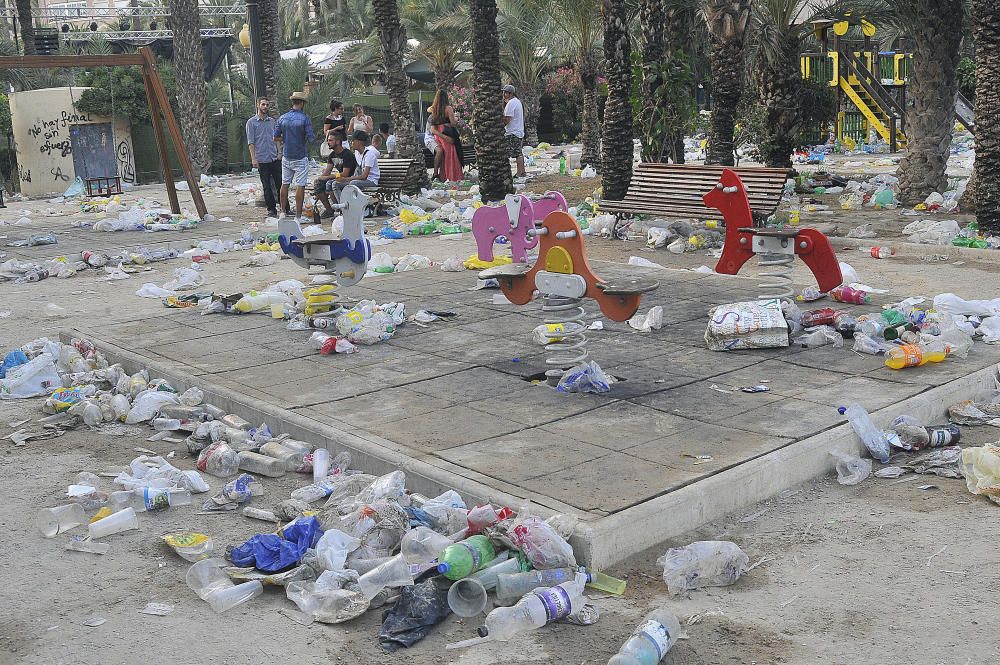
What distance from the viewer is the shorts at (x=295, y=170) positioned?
15.4 m

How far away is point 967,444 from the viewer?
18.3 ft

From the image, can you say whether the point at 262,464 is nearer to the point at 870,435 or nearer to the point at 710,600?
the point at 710,600

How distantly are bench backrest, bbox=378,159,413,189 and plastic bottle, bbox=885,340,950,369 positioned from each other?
37.2 ft

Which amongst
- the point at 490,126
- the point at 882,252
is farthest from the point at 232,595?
the point at 490,126

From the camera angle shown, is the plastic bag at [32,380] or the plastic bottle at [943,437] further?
the plastic bag at [32,380]

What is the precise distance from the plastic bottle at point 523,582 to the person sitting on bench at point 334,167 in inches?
466

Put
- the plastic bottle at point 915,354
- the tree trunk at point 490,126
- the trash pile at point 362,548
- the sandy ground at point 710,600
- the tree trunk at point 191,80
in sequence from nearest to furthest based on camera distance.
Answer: the sandy ground at point 710,600
the trash pile at point 362,548
the plastic bottle at point 915,354
the tree trunk at point 490,126
the tree trunk at point 191,80

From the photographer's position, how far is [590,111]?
67.6ft

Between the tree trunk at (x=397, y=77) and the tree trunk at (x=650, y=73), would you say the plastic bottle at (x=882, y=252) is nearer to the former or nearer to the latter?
the tree trunk at (x=650, y=73)

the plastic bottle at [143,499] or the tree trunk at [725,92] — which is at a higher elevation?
the tree trunk at [725,92]

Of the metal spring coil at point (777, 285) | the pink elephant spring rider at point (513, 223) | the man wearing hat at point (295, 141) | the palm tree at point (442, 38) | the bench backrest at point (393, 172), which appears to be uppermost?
the palm tree at point (442, 38)

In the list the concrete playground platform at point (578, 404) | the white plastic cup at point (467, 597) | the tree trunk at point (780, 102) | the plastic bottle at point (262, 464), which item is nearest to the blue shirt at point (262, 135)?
the tree trunk at point (780, 102)

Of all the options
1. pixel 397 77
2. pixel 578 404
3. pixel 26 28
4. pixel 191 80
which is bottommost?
pixel 578 404

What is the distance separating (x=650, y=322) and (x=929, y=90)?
8.77 m
